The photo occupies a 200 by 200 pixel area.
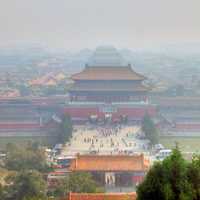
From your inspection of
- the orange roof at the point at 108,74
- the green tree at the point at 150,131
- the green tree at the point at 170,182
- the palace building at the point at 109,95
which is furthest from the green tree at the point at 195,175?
the orange roof at the point at 108,74

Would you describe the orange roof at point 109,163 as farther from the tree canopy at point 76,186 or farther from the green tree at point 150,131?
the green tree at point 150,131

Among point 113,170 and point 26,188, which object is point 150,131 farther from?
point 26,188

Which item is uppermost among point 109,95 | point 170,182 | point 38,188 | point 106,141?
point 109,95

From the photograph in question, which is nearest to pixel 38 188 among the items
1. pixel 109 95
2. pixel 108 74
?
pixel 109 95

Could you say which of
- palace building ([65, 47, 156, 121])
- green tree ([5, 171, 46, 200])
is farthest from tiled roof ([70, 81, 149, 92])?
green tree ([5, 171, 46, 200])

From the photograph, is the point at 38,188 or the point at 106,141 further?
the point at 106,141

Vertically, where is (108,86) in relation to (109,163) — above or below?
above

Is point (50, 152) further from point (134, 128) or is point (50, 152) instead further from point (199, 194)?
point (199, 194)

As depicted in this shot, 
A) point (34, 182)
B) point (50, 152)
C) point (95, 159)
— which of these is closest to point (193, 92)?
point (50, 152)
